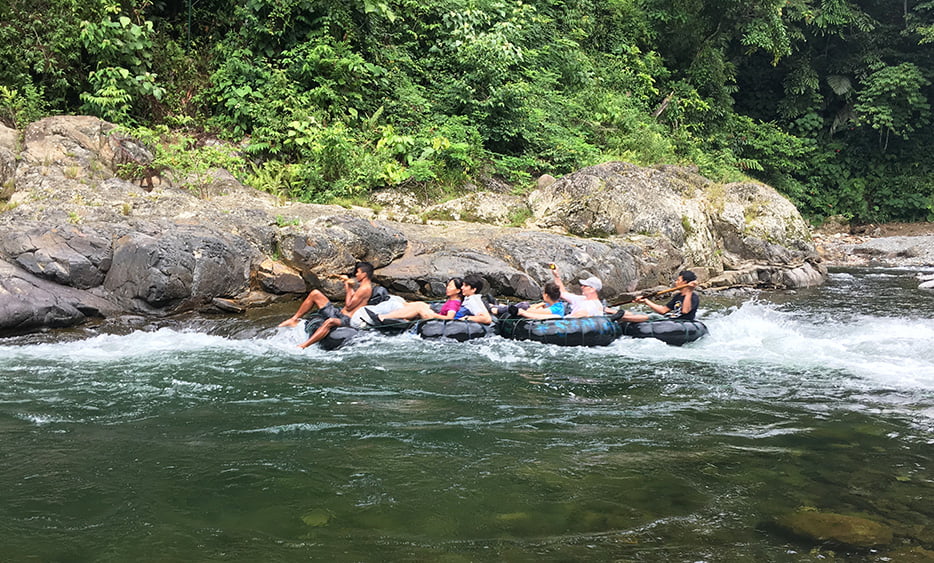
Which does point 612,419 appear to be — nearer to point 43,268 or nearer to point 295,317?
point 295,317

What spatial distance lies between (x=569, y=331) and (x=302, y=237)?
4.00 metres

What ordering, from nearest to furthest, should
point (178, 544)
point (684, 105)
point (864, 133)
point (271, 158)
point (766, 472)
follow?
point (178, 544), point (766, 472), point (271, 158), point (684, 105), point (864, 133)

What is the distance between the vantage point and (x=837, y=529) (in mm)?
3023

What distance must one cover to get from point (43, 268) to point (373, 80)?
8.06 m

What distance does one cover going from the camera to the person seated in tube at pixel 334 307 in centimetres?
738

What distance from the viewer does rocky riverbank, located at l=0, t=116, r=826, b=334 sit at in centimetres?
795

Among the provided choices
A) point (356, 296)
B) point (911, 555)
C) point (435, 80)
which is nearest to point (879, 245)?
point (435, 80)

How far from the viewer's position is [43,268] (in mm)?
7637

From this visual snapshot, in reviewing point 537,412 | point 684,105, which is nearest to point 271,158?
point 537,412

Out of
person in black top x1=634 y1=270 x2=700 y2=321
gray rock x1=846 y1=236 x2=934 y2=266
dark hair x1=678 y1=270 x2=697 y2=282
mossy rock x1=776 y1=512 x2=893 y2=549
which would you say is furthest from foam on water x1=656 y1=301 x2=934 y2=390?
gray rock x1=846 y1=236 x2=934 y2=266

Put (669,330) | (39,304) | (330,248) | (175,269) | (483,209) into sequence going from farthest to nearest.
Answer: (483,209), (330,248), (175,269), (669,330), (39,304)

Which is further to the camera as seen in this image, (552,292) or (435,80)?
(435,80)

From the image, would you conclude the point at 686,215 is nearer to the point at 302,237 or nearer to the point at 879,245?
the point at 302,237

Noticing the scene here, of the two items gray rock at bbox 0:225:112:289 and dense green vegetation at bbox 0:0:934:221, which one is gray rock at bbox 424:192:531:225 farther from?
gray rock at bbox 0:225:112:289
